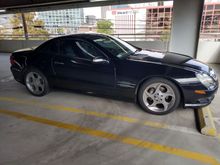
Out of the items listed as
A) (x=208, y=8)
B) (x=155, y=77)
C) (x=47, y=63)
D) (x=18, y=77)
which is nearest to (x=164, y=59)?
(x=155, y=77)

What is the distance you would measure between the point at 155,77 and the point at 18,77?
3027 mm

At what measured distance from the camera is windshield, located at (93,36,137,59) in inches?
131

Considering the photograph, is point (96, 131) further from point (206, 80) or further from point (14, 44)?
point (14, 44)

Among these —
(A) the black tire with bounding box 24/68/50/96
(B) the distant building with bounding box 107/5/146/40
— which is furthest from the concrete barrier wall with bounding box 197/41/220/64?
(A) the black tire with bounding box 24/68/50/96

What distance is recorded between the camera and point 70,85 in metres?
3.68

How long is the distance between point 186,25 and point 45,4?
5.94 meters

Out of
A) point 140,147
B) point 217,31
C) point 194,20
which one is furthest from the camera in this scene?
point 217,31

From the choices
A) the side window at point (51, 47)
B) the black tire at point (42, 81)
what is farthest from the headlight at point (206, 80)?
the black tire at point (42, 81)

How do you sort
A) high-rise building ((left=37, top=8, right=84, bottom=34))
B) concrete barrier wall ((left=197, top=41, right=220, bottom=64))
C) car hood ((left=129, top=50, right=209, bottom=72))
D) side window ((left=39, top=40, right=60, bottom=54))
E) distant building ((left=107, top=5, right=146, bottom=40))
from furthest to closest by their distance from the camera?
high-rise building ((left=37, top=8, right=84, bottom=34)) < distant building ((left=107, top=5, right=146, bottom=40)) < concrete barrier wall ((left=197, top=41, right=220, bottom=64)) < side window ((left=39, top=40, right=60, bottom=54)) < car hood ((left=129, top=50, right=209, bottom=72))

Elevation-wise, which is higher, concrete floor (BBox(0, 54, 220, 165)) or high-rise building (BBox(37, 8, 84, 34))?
high-rise building (BBox(37, 8, 84, 34))

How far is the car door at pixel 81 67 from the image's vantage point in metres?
3.23

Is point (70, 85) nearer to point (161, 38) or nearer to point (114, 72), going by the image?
point (114, 72)

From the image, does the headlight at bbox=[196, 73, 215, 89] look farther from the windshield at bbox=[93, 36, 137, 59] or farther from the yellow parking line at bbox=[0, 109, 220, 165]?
the windshield at bbox=[93, 36, 137, 59]

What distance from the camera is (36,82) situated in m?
3.93
